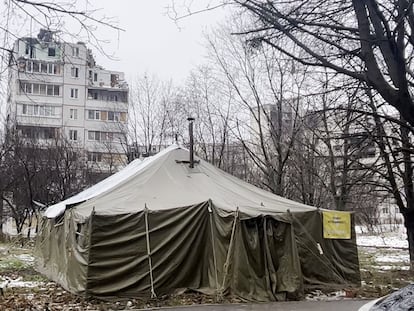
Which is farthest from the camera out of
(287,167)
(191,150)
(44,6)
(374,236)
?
(374,236)

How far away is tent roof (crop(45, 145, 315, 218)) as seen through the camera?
44.8 ft

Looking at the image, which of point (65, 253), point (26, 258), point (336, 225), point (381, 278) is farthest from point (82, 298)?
point (26, 258)

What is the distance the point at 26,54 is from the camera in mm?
6977

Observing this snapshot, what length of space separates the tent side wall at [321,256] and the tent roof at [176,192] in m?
0.44

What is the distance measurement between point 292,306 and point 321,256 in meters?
2.53

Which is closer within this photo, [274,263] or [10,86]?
[10,86]

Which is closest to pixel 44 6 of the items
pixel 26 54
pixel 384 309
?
pixel 26 54

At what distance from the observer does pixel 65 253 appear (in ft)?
50.2

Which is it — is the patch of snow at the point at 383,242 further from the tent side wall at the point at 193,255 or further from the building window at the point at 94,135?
the building window at the point at 94,135

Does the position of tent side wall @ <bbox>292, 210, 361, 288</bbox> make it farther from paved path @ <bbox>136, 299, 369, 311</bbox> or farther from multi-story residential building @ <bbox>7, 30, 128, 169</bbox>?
multi-story residential building @ <bbox>7, 30, 128, 169</bbox>

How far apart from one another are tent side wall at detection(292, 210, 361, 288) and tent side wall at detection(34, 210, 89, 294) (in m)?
5.21

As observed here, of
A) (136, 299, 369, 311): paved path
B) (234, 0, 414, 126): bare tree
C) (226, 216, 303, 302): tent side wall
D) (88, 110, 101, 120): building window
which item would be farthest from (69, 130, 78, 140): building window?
(234, 0, 414, 126): bare tree

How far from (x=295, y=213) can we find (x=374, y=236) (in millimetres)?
34046

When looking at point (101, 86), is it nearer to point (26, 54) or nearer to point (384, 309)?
point (26, 54)
